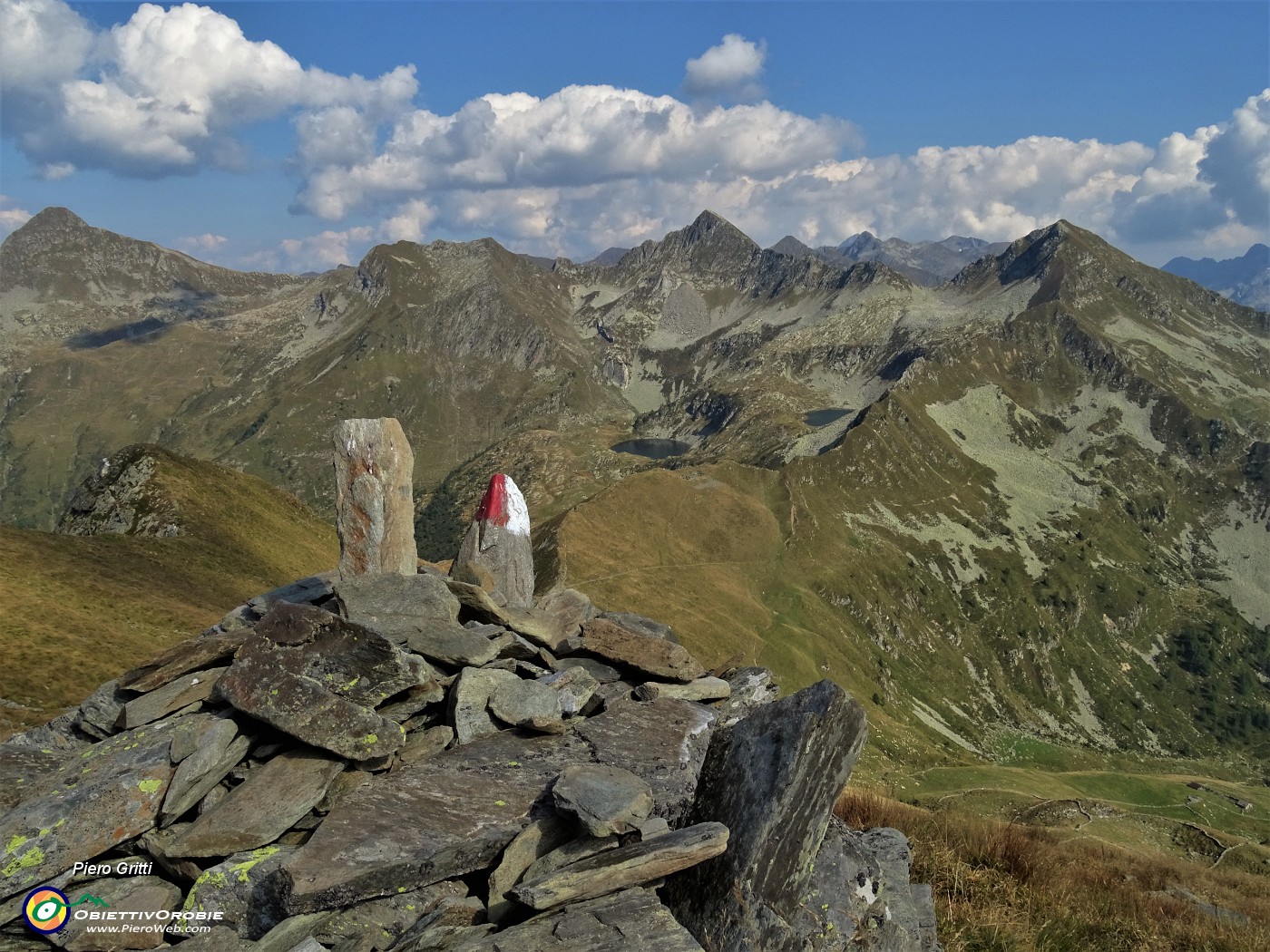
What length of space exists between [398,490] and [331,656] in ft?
31.2

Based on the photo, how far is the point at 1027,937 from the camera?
11.5 metres

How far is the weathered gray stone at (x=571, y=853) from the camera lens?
981 cm

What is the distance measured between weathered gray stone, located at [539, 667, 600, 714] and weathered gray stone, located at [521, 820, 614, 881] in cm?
503

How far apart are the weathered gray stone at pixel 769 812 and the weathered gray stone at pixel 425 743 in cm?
528

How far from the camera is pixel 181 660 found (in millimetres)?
15445

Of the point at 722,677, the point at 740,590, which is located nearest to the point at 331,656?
the point at 722,677

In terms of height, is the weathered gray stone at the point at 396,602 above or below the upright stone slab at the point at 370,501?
below

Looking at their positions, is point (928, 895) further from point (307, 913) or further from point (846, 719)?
point (307, 913)

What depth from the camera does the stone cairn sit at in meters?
9.66

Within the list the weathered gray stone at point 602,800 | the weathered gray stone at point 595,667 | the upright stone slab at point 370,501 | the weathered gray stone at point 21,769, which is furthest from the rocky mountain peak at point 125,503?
the weathered gray stone at point 602,800

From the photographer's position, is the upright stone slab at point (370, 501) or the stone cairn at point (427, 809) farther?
the upright stone slab at point (370, 501)

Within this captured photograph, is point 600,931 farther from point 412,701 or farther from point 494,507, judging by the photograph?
point 494,507

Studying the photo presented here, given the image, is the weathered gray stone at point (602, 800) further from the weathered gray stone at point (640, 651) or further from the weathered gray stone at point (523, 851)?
the weathered gray stone at point (640, 651)

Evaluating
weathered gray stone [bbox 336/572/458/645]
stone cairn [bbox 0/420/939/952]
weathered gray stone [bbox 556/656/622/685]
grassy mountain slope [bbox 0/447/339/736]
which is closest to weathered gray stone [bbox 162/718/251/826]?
stone cairn [bbox 0/420/939/952]
